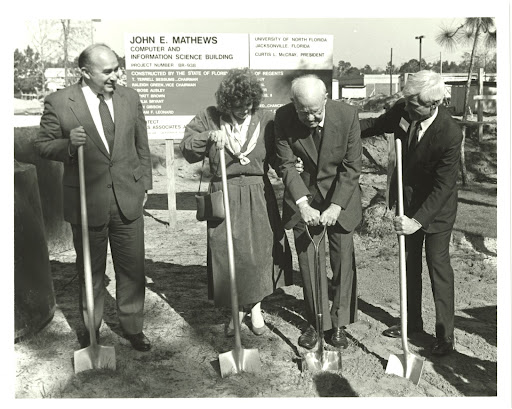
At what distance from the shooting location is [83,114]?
157 inches

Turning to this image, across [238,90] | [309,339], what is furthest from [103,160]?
[309,339]

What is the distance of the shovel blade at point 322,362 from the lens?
→ 4.07 meters

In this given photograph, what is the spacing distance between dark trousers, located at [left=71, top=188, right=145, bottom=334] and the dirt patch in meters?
0.29

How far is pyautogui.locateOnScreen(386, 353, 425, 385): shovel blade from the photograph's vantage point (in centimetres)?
397

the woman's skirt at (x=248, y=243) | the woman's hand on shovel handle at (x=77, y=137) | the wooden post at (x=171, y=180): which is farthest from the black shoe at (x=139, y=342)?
the wooden post at (x=171, y=180)

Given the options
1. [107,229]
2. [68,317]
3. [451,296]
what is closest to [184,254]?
[68,317]

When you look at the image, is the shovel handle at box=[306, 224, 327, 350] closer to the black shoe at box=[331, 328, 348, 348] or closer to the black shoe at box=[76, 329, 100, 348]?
the black shoe at box=[331, 328, 348, 348]

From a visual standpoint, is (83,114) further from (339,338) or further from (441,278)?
(441,278)

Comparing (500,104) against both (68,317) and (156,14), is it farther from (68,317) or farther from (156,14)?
(68,317)

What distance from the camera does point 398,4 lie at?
14.8 feet

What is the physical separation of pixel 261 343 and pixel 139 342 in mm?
853

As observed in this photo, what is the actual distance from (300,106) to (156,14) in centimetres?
140

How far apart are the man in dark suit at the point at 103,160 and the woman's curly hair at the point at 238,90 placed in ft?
1.85

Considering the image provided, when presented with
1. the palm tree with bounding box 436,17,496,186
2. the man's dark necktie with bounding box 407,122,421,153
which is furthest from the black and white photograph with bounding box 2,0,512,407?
the palm tree with bounding box 436,17,496,186
